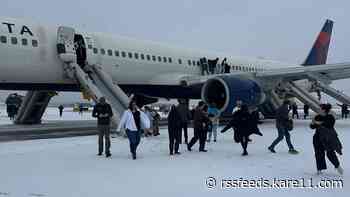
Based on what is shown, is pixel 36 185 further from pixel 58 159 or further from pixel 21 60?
pixel 21 60

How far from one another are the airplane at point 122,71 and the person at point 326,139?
8.03m

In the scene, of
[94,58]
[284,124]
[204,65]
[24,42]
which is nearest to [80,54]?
[94,58]

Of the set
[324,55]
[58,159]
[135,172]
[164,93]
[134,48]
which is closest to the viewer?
[135,172]

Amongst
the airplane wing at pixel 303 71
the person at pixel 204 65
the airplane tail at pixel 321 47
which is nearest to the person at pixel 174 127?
the airplane wing at pixel 303 71

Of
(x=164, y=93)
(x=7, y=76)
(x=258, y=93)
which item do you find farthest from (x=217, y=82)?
(x=7, y=76)

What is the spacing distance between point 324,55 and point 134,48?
18.9 meters

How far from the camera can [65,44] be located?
1433 cm

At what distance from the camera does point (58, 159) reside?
26.6 ft

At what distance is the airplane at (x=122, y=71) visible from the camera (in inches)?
526

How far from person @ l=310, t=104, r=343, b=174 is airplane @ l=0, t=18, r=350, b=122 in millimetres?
8028

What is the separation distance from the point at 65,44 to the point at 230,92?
651cm

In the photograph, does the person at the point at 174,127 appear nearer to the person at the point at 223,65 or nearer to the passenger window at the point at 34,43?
the passenger window at the point at 34,43

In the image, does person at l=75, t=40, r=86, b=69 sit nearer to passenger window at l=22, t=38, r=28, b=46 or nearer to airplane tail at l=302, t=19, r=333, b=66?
passenger window at l=22, t=38, r=28, b=46

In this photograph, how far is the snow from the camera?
5.61 meters
